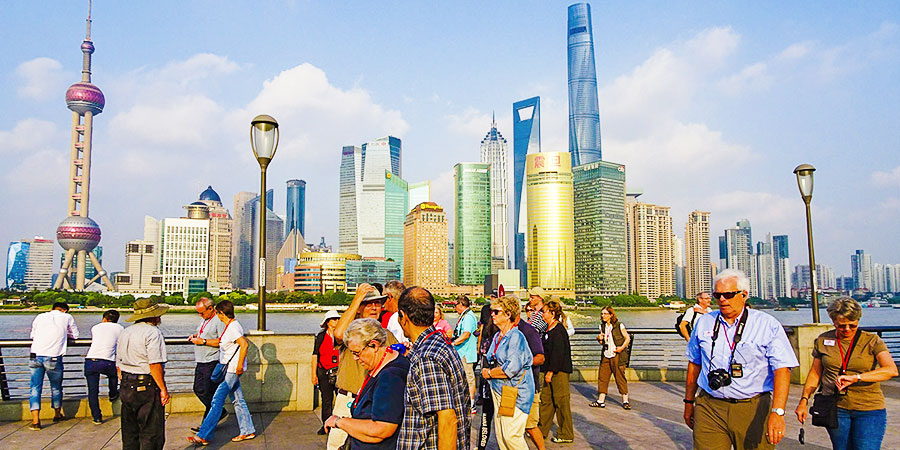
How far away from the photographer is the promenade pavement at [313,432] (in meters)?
7.13

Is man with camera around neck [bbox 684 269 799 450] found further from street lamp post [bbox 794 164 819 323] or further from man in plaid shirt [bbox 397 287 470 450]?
street lamp post [bbox 794 164 819 323]

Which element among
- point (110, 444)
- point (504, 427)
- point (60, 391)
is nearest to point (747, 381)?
point (504, 427)

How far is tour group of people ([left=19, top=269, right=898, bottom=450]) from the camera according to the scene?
129 inches

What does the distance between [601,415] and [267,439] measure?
4770mm

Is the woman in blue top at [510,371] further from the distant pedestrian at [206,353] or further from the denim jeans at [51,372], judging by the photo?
the denim jeans at [51,372]

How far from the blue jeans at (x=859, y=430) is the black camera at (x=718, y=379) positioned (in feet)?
4.93

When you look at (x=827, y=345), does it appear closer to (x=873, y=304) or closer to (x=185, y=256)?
(x=185, y=256)

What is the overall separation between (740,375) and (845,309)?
1474 mm

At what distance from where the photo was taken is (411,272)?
187 metres

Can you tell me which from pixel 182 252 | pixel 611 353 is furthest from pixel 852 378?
pixel 182 252

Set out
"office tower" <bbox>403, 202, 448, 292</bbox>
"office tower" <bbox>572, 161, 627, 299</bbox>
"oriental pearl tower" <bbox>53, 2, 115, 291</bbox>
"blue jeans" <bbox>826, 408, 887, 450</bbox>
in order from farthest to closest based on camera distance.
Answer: "office tower" <bbox>403, 202, 448, 292</bbox>
"office tower" <bbox>572, 161, 627, 299</bbox>
"oriental pearl tower" <bbox>53, 2, 115, 291</bbox>
"blue jeans" <bbox>826, 408, 887, 450</bbox>

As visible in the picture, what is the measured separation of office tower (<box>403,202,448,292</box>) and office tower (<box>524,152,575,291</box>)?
2794 cm

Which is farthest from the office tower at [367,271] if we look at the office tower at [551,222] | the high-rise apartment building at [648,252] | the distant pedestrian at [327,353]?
the distant pedestrian at [327,353]

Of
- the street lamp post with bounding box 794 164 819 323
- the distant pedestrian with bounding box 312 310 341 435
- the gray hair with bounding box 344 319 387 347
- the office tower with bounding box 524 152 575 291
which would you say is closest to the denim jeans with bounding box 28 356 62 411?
the distant pedestrian with bounding box 312 310 341 435
